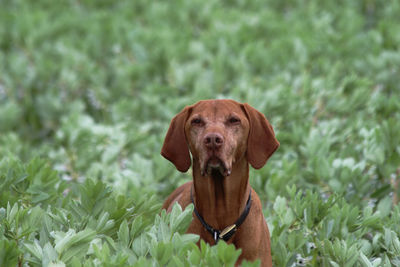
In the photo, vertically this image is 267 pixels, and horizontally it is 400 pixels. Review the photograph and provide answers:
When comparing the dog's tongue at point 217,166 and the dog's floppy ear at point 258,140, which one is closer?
the dog's tongue at point 217,166

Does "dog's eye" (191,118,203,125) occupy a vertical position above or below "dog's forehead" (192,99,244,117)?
below

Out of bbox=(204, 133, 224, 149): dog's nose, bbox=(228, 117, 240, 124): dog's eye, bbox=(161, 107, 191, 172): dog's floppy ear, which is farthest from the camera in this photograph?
bbox=(161, 107, 191, 172): dog's floppy ear

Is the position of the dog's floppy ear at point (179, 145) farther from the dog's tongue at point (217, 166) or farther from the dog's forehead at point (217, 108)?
the dog's tongue at point (217, 166)

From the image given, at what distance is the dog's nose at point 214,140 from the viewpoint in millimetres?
3287

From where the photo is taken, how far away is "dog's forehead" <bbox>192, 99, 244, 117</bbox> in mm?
3494

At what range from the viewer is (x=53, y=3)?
11953 millimetres

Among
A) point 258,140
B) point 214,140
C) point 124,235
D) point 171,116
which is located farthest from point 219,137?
point 171,116

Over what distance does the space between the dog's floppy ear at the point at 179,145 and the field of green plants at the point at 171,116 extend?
34 cm

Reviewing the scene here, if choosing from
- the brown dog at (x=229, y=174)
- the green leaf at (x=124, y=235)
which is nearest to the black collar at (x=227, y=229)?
the brown dog at (x=229, y=174)

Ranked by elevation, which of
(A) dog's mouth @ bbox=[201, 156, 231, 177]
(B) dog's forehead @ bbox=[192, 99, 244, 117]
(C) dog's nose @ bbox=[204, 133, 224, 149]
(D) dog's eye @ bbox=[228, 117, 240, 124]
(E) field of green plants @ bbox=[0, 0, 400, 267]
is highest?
(B) dog's forehead @ bbox=[192, 99, 244, 117]

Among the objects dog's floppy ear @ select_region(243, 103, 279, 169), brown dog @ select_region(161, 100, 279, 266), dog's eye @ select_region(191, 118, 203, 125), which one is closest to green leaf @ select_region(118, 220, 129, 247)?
brown dog @ select_region(161, 100, 279, 266)

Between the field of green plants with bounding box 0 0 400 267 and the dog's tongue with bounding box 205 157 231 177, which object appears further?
the field of green plants with bounding box 0 0 400 267

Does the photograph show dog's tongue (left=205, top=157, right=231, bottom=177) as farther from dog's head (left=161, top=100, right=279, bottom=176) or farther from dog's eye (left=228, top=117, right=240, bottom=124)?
dog's eye (left=228, top=117, right=240, bottom=124)

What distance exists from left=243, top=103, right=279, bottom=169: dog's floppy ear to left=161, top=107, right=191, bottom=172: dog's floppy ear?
14.2 inches
